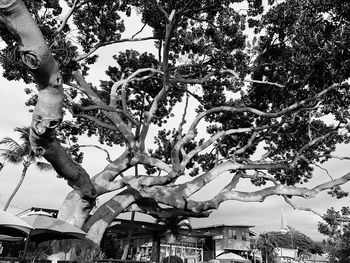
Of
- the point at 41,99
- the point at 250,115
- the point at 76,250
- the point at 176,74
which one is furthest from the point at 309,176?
the point at 41,99

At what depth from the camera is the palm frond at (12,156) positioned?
18.0 m

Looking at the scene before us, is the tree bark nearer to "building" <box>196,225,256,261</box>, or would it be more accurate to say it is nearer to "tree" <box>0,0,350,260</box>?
"tree" <box>0,0,350,260</box>

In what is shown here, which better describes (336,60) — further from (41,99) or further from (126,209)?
(126,209)

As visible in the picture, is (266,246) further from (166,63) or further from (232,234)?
(166,63)

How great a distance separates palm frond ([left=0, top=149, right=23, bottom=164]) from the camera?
1795 cm

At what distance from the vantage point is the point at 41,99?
15.1 feet

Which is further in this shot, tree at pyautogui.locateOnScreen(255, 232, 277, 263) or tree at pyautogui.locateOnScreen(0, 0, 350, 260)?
tree at pyautogui.locateOnScreen(255, 232, 277, 263)

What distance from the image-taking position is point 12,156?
1800cm

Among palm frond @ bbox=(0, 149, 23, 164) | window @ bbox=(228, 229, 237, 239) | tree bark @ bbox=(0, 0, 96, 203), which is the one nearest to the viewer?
tree bark @ bbox=(0, 0, 96, 203)

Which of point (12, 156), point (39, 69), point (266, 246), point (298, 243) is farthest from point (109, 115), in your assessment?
point (298, 243)

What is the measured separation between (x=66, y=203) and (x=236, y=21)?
8.70 meters

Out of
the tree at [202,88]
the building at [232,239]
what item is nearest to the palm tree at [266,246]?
the building at [232,239]

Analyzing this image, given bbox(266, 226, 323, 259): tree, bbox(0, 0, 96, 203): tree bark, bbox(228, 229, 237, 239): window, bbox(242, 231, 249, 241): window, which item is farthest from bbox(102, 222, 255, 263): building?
bbox(266, 226, 323, 259): tree

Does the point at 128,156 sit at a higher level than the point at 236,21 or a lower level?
lower
